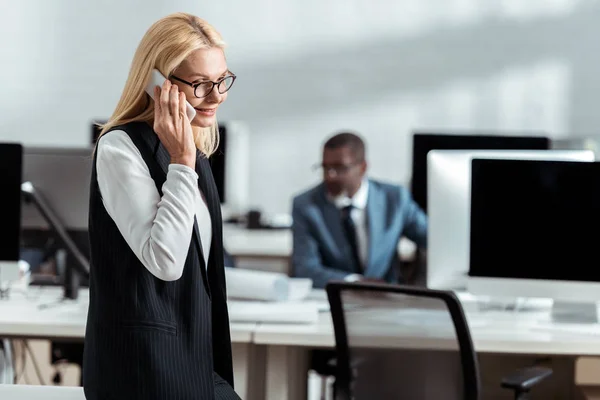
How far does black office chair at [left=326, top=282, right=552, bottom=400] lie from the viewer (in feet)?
8.09

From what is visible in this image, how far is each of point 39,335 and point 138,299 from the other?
131 cm

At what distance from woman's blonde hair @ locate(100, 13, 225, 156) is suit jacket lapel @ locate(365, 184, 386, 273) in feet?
8.36

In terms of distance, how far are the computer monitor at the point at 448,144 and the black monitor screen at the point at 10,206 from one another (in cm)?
211

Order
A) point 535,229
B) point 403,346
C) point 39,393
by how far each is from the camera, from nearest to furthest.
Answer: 1. point 39,393
2. point 403,346
3. point 535,229

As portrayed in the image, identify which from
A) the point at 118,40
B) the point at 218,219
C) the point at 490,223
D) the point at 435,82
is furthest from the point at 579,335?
the point at 118,40

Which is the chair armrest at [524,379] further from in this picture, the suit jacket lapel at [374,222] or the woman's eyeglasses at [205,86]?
the suit jacket lapel at [374,222]

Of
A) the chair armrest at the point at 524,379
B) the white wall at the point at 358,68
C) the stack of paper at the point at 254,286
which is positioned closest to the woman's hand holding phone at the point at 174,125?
the chair armrest at the point at 524,379

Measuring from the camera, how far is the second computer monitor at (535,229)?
10.4ft

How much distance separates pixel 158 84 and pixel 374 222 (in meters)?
2.62

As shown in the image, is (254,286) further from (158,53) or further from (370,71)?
(370,71)

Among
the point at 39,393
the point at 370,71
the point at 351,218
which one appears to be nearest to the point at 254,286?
the point at 39,393

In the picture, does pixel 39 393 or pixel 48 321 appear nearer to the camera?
pixel 39 393

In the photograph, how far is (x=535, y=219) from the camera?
3.20m

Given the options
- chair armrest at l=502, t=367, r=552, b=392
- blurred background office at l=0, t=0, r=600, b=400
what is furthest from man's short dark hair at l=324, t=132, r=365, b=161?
blurred background office at l=0, t=0, r=600, b=400
